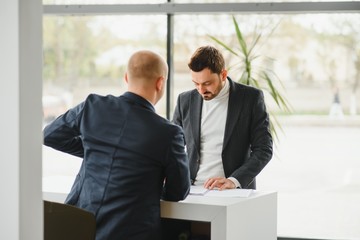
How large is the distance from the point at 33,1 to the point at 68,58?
13.0 feet

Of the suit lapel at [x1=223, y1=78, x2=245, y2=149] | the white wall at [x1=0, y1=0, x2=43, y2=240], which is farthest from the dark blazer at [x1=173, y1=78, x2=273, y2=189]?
the white wall at [x1=0, y1=0, x2=43, y2=240]

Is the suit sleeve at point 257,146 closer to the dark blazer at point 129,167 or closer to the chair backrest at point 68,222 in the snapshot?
the dark blazer at point 129,167

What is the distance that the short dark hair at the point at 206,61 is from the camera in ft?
10.5

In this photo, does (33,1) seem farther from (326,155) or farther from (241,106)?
(326,155)

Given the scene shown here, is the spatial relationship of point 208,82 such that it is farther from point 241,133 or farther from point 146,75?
point 146,75

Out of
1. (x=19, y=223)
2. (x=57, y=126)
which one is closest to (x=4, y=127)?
(x=19, y=223)

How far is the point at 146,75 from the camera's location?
2615 mm

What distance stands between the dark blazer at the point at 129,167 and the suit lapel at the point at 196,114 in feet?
2.53

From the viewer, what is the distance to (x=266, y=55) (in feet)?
15.3

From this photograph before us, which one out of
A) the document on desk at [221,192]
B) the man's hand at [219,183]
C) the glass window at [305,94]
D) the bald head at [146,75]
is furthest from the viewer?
the glass window at [305,94]

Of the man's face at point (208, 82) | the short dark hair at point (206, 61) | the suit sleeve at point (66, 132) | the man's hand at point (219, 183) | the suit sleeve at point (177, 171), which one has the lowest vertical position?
the man's hand at point (219, 183)

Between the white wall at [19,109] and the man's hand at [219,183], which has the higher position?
the white wall at [19,109]

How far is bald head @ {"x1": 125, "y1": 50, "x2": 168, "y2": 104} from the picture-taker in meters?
2.61

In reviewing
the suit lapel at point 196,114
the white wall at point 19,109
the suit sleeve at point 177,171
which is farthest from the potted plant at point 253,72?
the white wall at point 19,109
